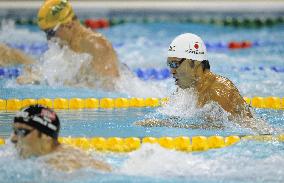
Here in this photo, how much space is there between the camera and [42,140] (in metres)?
4.07

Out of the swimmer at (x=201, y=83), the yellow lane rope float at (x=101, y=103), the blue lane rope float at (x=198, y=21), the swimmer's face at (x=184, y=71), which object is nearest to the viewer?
the swimmer at (x=201, y=83)

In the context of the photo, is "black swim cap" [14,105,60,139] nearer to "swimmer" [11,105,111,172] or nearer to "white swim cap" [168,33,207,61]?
"swimmer" [11,105,111,172]

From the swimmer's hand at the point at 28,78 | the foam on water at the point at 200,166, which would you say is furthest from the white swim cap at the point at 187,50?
the swimmer's hand at the point at 28,78

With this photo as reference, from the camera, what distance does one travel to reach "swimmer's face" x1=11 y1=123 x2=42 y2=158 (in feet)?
13.2

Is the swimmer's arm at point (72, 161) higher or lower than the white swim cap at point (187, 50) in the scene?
lower

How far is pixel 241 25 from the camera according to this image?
12398mm

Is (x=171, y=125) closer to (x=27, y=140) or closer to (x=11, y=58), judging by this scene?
(x=27, y=140)

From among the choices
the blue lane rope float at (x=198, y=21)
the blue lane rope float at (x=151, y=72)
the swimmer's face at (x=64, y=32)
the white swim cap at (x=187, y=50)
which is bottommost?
the blue lane rope float at (x=151, y=72)

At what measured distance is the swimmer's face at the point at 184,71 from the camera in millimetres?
5406

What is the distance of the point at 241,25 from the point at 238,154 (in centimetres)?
785

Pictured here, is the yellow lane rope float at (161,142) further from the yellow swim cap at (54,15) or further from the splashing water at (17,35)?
the splashing water at (17,35)

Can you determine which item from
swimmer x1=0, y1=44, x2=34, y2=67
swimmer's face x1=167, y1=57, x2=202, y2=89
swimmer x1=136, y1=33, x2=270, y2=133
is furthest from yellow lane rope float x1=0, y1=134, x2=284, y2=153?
swimmer x1=0, y1=44, x2=34, y2=67

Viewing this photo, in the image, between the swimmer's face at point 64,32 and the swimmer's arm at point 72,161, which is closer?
the swimmer's arm at point 72,161

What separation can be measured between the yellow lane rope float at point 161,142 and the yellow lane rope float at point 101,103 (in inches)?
61.1
